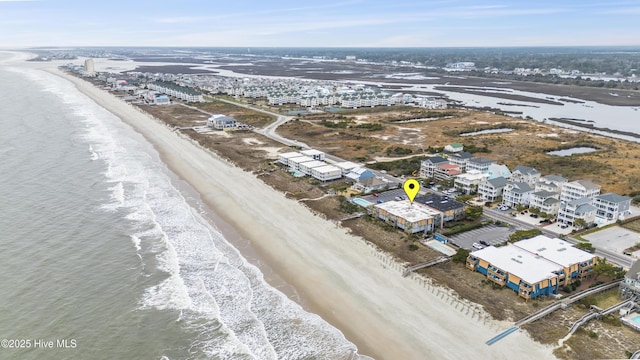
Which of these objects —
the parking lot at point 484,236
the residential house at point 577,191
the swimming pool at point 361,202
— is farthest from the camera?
the swimming pool at point 361,202

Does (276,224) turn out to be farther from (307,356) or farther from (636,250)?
(636,250)

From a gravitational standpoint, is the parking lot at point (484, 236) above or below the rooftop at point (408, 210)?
below

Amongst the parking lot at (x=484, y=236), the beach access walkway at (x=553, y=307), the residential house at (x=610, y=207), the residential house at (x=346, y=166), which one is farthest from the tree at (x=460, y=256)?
the residential house at (x=346, y=166)

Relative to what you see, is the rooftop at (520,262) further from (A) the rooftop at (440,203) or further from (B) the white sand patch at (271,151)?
(B) the white sand patch at (271,151)

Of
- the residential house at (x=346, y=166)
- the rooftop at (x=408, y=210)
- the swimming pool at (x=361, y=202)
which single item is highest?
the residential house at (x=346, y=166)

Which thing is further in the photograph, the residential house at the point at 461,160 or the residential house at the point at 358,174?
the residential house at the point at 461,160

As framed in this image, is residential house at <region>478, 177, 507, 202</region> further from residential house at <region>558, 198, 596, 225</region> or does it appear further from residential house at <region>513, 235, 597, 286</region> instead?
residential house at <region>513, 235, 597, 286</region>
